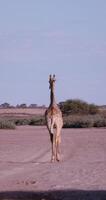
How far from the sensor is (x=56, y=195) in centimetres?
1816

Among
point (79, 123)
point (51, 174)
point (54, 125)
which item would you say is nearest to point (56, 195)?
point (51, 174)

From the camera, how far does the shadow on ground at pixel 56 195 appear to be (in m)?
17.5

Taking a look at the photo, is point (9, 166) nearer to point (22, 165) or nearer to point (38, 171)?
point (22, 165)

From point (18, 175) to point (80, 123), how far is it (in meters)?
41.5

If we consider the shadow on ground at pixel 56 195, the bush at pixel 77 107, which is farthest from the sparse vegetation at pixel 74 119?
the shadow on ground at pixel 56 195

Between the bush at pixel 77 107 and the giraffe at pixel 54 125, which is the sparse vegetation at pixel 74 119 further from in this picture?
the giraffe at pixel 54 125

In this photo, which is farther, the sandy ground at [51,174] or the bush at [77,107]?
the bush at [77,107]

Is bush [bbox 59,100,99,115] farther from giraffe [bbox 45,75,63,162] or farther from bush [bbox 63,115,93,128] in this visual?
giraffe [bbox 45,75,63,162]

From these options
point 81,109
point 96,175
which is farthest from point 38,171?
point 81,109

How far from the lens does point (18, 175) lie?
2267 cm

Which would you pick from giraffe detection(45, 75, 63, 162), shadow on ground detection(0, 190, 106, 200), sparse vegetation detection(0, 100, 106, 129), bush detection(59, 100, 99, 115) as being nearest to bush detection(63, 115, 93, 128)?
sparse vegetation detection(0, 100, 106, 129)

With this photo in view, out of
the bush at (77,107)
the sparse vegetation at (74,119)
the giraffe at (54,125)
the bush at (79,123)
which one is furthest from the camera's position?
the bush at (77,107)

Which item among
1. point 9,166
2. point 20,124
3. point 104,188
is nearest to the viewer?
point 104,188

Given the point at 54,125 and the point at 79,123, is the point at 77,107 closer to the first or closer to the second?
the point at 79,123
